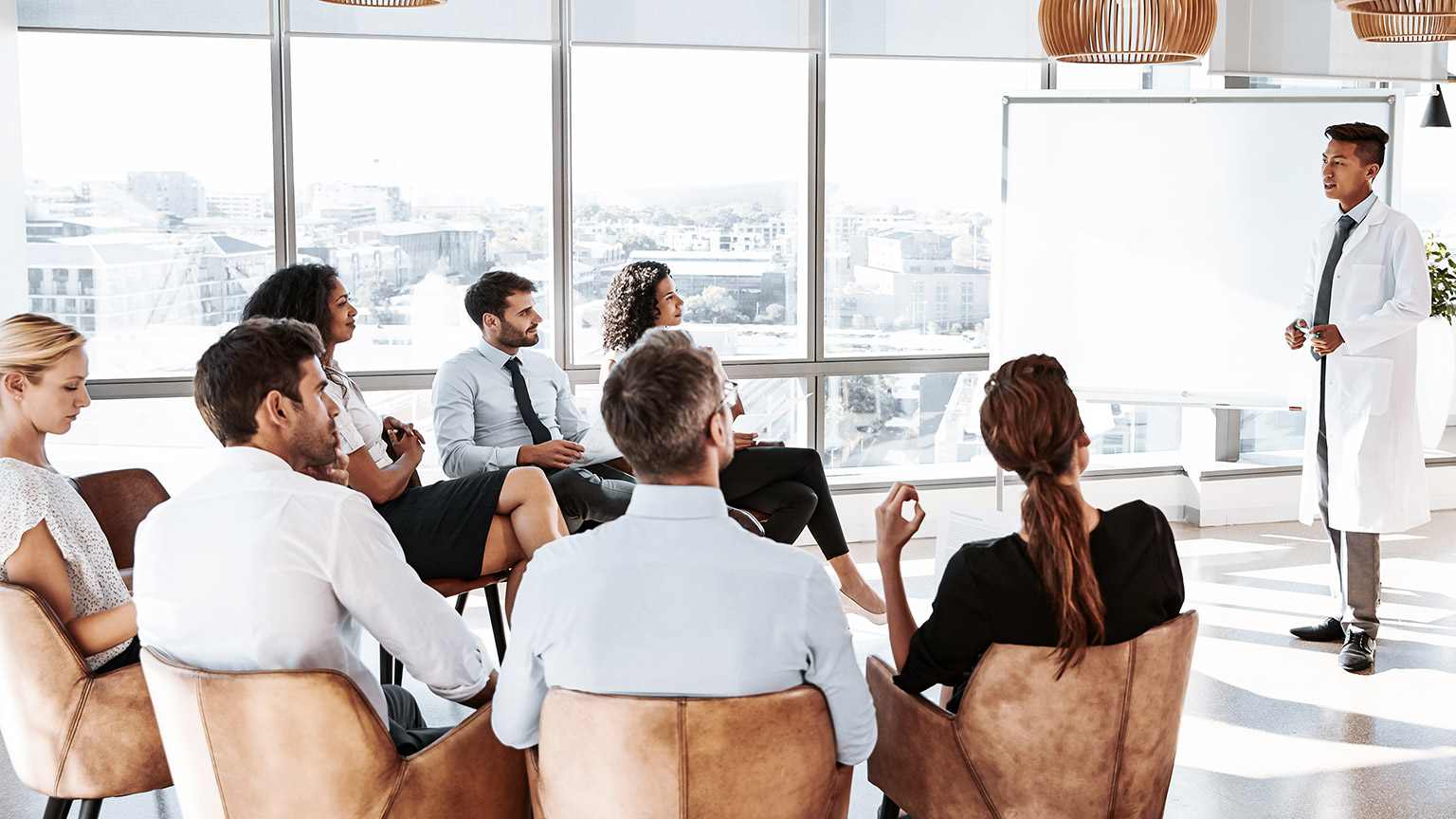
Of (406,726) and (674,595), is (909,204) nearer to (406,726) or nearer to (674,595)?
(406,726)

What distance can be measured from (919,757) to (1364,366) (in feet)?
8.90

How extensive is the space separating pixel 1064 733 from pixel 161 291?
14.6 ft

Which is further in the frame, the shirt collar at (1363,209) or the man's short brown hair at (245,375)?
the shirt collar at (1363,209)

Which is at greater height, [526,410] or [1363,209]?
[1363,209]

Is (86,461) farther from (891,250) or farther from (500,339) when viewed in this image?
(891,250)

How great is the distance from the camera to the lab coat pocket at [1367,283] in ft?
12.7

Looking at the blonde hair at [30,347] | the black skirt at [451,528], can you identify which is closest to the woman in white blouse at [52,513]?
the blonde hair at [30,347]

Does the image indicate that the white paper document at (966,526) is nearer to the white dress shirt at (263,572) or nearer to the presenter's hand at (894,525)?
the presenter's hand at (894,525)

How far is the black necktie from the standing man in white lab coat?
2.58 m

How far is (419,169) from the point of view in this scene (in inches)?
203

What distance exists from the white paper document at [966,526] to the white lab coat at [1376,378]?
2219 millimetres

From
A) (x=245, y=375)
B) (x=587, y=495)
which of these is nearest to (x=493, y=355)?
(x=587, y=495)

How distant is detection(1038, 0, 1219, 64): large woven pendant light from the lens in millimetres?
3609

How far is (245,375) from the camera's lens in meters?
1.96
